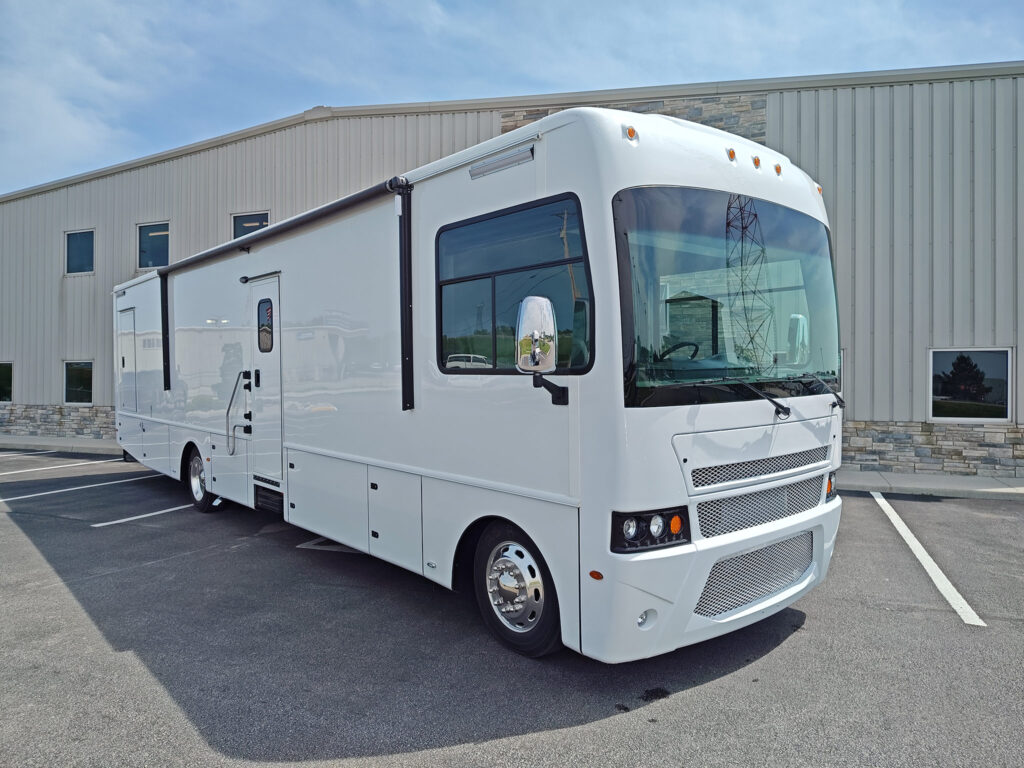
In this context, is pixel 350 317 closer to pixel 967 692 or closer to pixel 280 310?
pixel 280 310

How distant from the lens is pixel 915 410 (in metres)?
10.4

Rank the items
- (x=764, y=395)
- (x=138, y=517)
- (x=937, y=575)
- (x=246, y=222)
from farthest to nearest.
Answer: (x=246, y=222) → (x=138, y=517) → (x=937, y=575) → (x=764, y=395)

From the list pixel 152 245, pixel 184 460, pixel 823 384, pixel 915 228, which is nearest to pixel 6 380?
pixel 152 245

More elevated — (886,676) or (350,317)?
(350,317)

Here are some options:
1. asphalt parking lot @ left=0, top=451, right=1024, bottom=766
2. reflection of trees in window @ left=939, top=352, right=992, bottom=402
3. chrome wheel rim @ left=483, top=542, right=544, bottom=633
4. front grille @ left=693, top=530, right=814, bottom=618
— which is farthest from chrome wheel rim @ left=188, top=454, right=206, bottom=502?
reflection of trees in window @ left=939, top=352, right=992, bottom=402

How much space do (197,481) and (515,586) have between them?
5653 mm

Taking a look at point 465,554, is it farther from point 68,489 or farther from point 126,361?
point 68,489

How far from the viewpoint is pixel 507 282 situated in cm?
392

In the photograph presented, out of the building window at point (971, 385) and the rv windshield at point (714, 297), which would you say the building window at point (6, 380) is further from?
the building window at point (971, 385)

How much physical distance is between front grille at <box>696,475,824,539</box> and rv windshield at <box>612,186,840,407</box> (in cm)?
54

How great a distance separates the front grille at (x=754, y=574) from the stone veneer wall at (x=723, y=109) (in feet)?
28.3

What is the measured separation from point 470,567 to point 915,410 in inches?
339

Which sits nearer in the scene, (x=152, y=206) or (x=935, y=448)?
(x=935, y=448)

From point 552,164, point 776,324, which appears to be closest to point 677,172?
point 552,164
